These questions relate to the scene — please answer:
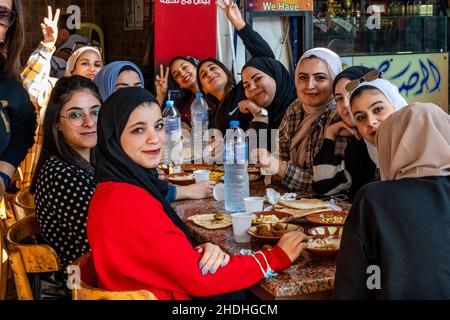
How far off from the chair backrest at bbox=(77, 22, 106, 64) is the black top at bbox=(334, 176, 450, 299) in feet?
23.2

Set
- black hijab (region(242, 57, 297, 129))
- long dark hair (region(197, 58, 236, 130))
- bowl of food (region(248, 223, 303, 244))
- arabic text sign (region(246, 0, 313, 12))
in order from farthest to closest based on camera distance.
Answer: arabic text sign (region(246, 0, 313, 12)) < long dark hair (region(197, 58, 236, 130)) < black hijab (region(242, 57, 297, 129)) < bowl of food (region(248, 223, 303, 244))

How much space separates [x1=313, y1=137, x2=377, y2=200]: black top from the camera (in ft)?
10.0

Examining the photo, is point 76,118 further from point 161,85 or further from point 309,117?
point 161,85

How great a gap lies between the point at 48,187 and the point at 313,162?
1.31 metres

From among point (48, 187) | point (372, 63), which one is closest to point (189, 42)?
point (372, 63)

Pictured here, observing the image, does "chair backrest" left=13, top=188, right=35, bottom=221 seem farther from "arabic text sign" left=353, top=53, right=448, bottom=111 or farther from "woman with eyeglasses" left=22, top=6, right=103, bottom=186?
"arabic text sign" left=353, top=53, right=448, bottom=111

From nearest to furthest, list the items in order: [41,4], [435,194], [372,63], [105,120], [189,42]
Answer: [435,194]
[105,120]
[189,42]
[372,63]
[41,4]

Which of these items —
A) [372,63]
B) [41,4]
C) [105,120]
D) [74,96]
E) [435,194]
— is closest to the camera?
[435,194]

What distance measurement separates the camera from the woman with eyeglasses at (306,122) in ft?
10.9

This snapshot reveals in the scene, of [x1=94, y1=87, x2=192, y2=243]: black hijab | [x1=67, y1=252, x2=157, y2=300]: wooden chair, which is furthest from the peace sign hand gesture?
[x1=67, y1=252, x2=157, y2=300]: wooden chair

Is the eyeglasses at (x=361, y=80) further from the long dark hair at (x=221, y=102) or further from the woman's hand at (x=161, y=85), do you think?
the woman's hand at (x=161, y=85)

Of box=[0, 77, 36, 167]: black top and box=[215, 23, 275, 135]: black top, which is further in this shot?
box=[215, 23, 275, 135]: black top

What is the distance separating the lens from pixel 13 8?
2975mm
